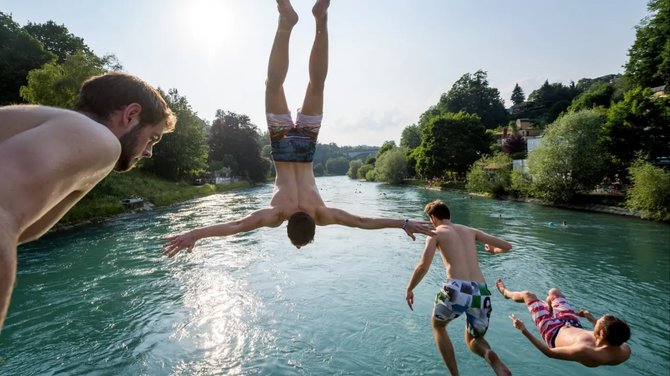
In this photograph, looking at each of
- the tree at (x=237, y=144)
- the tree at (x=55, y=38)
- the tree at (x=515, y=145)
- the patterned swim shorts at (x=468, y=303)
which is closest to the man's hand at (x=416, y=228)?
the patterned swim shorts at (x=468, y=303)

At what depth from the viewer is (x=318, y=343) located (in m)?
9.82

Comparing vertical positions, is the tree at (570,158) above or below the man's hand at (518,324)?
above

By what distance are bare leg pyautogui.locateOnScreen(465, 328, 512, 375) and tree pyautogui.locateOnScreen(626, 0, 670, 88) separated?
5759 centimetres

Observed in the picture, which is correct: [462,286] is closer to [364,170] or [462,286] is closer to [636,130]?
[636,130]

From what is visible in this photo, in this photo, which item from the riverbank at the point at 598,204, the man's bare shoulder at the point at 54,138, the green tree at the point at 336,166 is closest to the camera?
the man's bare shoulder at the point at 54,138

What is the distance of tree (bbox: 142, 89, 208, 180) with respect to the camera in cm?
5041

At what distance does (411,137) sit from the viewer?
113 meters

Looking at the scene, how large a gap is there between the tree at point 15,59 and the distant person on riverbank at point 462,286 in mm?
47768

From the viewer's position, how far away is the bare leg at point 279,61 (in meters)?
4.34

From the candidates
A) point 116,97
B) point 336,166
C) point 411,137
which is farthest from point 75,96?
point 336,166

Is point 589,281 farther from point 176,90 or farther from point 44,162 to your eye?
point 176,90

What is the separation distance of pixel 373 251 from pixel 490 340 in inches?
401

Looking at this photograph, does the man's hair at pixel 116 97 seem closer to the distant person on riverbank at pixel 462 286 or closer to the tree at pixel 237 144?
the distant person on riverbank at pixel 462 286

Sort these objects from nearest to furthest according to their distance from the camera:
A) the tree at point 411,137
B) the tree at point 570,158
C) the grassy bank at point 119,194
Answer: the grassy bank at point 119,194, the tree at point 570,158, the tree at point 411,137
